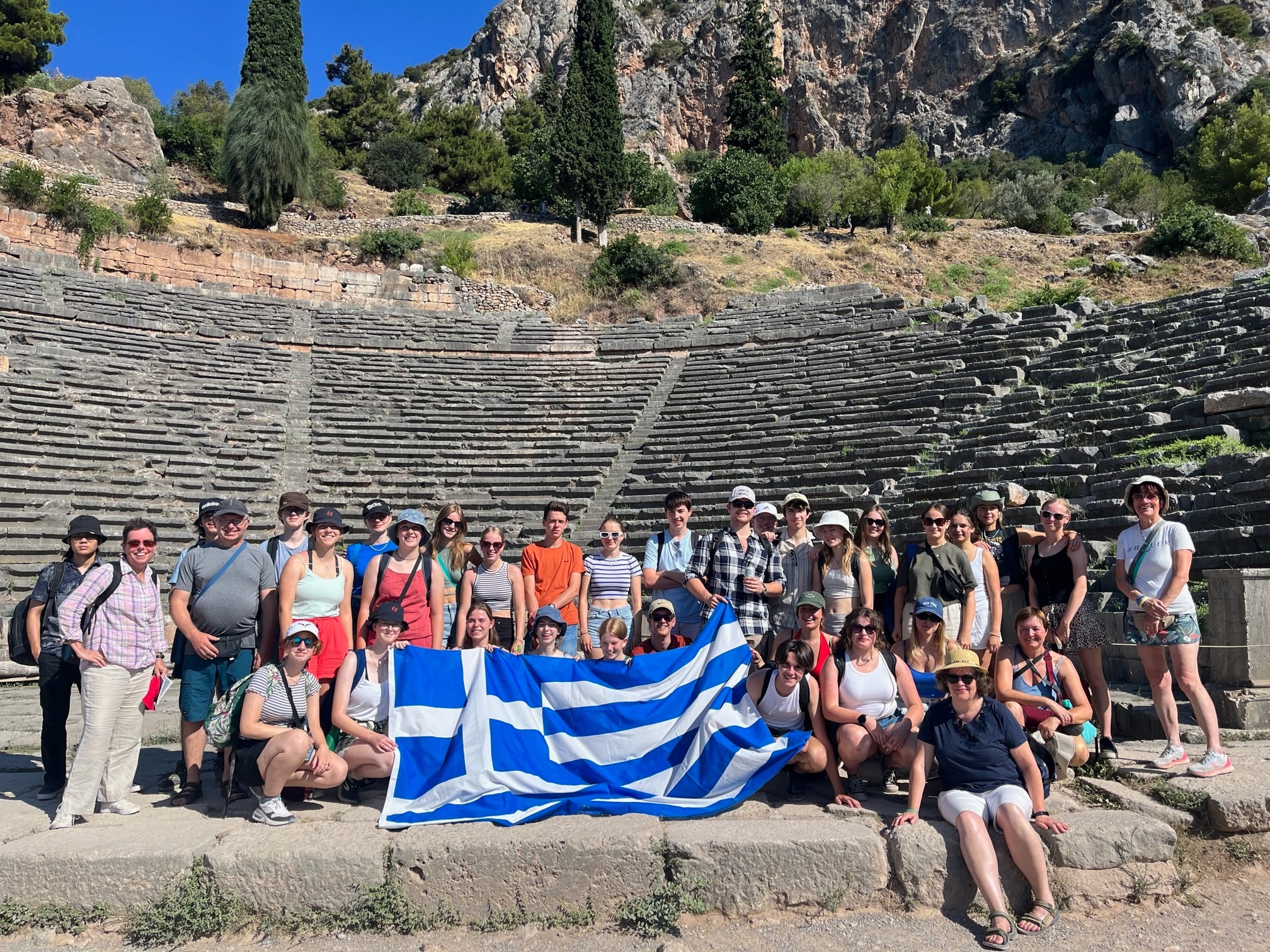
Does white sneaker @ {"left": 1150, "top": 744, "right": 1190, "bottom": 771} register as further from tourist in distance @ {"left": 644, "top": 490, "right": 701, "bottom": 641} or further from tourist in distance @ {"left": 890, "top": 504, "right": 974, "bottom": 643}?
tourist in distance @ {"left": 644, "top": 490, "right": 701, "bottom": 641}

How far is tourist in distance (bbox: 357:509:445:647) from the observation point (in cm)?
533

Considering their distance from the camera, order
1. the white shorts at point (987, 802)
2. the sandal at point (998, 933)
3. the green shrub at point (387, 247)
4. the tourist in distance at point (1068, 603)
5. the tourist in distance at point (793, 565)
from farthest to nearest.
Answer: the green shrub at point (387, 247) → the tourist in distance at point (793, 565) → the tourist in distance at point (1068, 603) → the white shorts at point (987, 802) → the sandal at point (998, 933)

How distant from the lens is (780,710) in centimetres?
463

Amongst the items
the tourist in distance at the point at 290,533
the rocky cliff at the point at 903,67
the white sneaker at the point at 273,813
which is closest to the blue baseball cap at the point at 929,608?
the white sneaker at the point at 273,813

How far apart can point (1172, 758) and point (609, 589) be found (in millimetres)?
3479

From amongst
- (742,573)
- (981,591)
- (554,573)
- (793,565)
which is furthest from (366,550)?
(981,591)

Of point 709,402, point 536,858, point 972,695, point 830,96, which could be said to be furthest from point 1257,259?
point 830,96

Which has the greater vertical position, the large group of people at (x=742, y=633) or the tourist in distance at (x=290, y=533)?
the tourist in distance at (x=290, y=533)

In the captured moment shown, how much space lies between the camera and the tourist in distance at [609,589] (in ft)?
20.1

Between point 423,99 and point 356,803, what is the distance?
77915 millimetres

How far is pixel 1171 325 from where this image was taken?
13.6 meters

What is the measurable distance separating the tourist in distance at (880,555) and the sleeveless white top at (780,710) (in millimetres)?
1209

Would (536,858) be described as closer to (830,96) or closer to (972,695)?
(972,695)

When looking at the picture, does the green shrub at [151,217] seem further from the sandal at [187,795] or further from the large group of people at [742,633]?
the sandal at [187,795]
